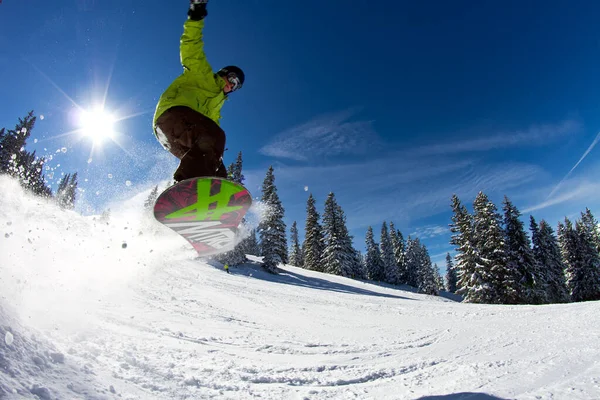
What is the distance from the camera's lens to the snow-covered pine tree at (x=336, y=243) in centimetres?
3674

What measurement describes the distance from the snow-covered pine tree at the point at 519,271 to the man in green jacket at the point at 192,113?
28.8 meters

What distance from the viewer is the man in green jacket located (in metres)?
4.08

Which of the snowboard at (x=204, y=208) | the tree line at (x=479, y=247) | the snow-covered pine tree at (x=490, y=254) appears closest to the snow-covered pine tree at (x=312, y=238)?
the tree line at (x=479, y=247)

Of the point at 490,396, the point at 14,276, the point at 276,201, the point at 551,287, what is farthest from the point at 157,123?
the point at 551,287

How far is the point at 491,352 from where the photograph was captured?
147 inches

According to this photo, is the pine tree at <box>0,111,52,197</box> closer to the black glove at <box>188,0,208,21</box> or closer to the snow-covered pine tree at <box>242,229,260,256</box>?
the snow-covered pine tree at <box>242,229,260,256</box>

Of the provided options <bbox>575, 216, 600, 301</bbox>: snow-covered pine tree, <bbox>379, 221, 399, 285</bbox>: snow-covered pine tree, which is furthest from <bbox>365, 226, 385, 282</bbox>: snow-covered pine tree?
<bbox>575, 216, 600, 301</bbox>: snow-covered pine tree

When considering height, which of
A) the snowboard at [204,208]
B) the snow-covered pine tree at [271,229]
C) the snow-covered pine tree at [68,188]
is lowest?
the snowboard at [204,208]

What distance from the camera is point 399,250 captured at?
5691 centimetres

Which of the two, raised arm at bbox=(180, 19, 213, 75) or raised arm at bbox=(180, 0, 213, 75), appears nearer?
raised arm at bbox=(180, 0, 213, 75)

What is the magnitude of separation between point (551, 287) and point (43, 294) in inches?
1679

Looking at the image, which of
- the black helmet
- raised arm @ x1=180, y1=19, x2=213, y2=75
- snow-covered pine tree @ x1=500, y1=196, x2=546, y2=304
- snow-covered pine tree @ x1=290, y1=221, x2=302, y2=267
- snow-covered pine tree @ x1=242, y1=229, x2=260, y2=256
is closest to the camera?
raised arm @ x1=180, y1=19, x2=213, y2=75

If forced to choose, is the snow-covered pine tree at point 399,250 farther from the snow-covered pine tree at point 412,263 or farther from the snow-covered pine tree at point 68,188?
the snow-covered pine tree at point 68,188

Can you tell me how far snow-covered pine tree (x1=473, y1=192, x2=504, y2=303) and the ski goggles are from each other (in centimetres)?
2796
